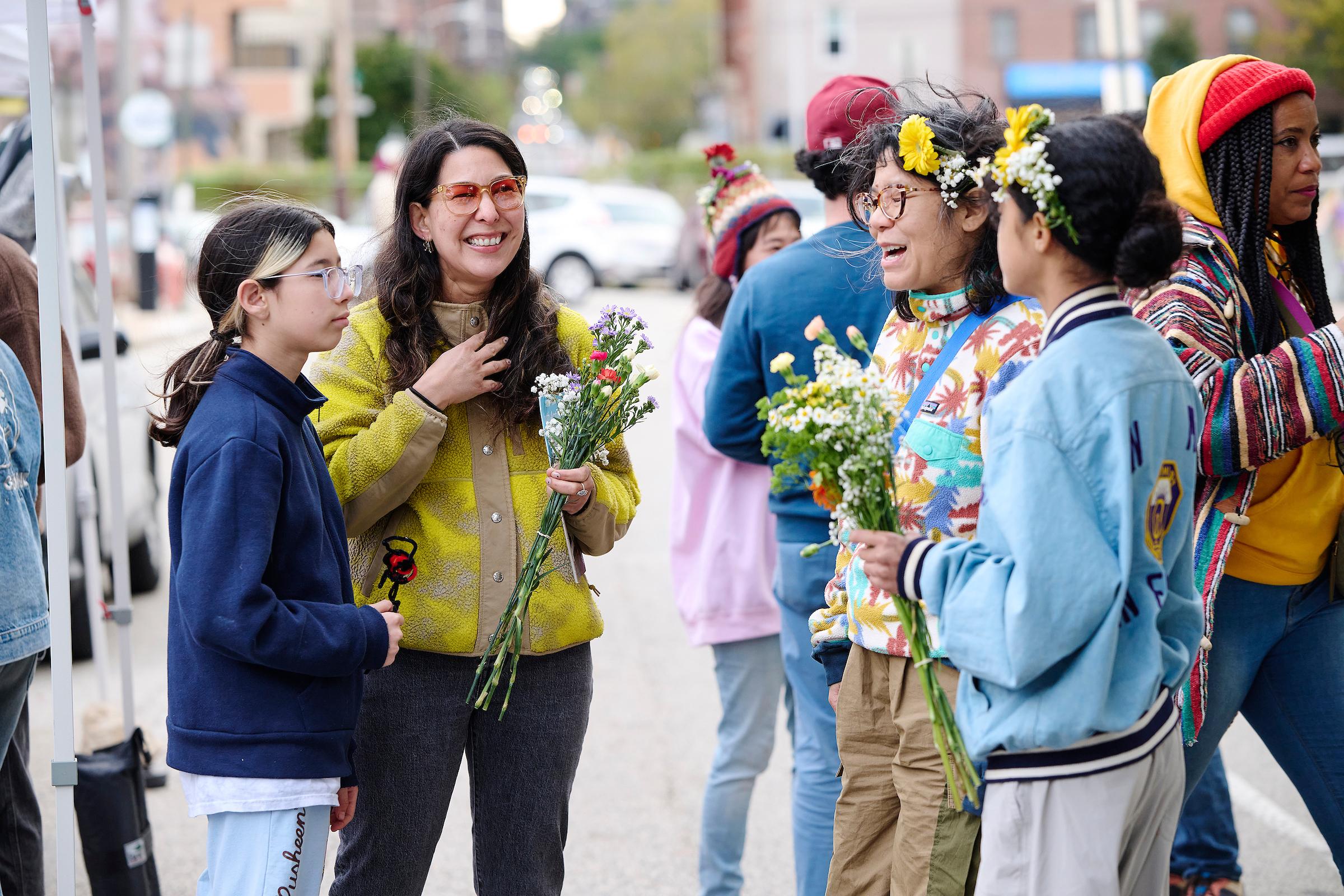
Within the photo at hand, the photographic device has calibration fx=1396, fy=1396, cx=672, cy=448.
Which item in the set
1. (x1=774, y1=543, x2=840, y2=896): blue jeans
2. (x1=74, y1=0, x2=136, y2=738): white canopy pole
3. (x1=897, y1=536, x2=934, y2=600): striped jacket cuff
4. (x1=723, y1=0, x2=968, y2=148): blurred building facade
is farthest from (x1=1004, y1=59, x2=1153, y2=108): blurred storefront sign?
(x1=897, y1=536, x2=934, y2=600): striped jacket cuff

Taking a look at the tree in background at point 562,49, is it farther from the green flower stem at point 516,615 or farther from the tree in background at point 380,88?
the green flower stem at point 516,615

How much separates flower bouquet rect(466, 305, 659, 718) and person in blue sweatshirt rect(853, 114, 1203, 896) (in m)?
0.76

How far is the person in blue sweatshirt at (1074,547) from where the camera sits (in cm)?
215

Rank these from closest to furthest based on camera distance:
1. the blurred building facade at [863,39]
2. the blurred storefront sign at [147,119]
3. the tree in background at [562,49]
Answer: the blurred storefront sign at [147,119]
the blurred building facade at [863,39]
the tree in background at [562,49]

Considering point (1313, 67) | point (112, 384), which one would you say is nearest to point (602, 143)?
point (1313, 67)

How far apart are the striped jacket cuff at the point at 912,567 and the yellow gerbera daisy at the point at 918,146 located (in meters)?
0.79

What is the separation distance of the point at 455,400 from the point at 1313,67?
45.6 metres

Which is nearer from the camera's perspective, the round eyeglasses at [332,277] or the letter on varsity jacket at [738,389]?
the round eyeglasses at [332,277]

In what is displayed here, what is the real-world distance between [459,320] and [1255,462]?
1.70 meters

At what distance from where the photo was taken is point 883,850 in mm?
2816

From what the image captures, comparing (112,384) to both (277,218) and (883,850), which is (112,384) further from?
(883,850)

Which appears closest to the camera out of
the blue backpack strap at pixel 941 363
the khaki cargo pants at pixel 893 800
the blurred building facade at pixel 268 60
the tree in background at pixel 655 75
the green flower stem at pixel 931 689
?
the green flower stem at pixel 931 689

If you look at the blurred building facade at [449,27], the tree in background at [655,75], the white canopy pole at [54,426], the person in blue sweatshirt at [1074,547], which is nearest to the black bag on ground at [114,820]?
the white canopy pole at [54,426]

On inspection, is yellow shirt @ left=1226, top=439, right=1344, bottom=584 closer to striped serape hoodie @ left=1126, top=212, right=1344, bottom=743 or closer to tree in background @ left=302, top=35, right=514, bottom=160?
striped serape hoodie @ left=1126, top=212, right=1344, bottom=743
